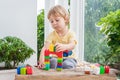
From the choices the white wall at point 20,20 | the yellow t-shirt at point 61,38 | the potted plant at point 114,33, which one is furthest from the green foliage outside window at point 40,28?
the potted plant at point 114,33

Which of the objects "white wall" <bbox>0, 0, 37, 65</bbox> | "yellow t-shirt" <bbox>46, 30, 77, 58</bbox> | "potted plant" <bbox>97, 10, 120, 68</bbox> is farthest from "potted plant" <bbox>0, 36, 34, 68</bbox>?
"potted plant" <bbox>97, 10, 120, 68</bbox>

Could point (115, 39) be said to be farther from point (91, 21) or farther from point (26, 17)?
point (26, 17)

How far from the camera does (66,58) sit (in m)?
1.67

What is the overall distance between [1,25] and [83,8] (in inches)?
26.8

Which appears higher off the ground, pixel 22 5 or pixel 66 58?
pixel 22 5

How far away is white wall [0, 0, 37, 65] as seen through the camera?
2.10 metres

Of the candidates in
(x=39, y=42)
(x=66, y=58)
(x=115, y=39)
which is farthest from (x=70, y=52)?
(x=39, y=42)

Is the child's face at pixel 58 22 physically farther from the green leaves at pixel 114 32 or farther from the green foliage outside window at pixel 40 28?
the green foliage outside window at pixel 40 28

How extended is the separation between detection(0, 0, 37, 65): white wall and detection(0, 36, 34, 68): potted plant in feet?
0.57

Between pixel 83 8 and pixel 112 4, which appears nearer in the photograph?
pixel 112 4

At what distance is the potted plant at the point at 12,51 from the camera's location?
6.21 ft

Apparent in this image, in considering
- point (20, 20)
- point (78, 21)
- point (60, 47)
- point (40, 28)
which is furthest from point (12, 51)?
point (40, 28)

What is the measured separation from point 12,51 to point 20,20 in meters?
0.36

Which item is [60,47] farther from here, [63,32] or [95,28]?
[95,28]
